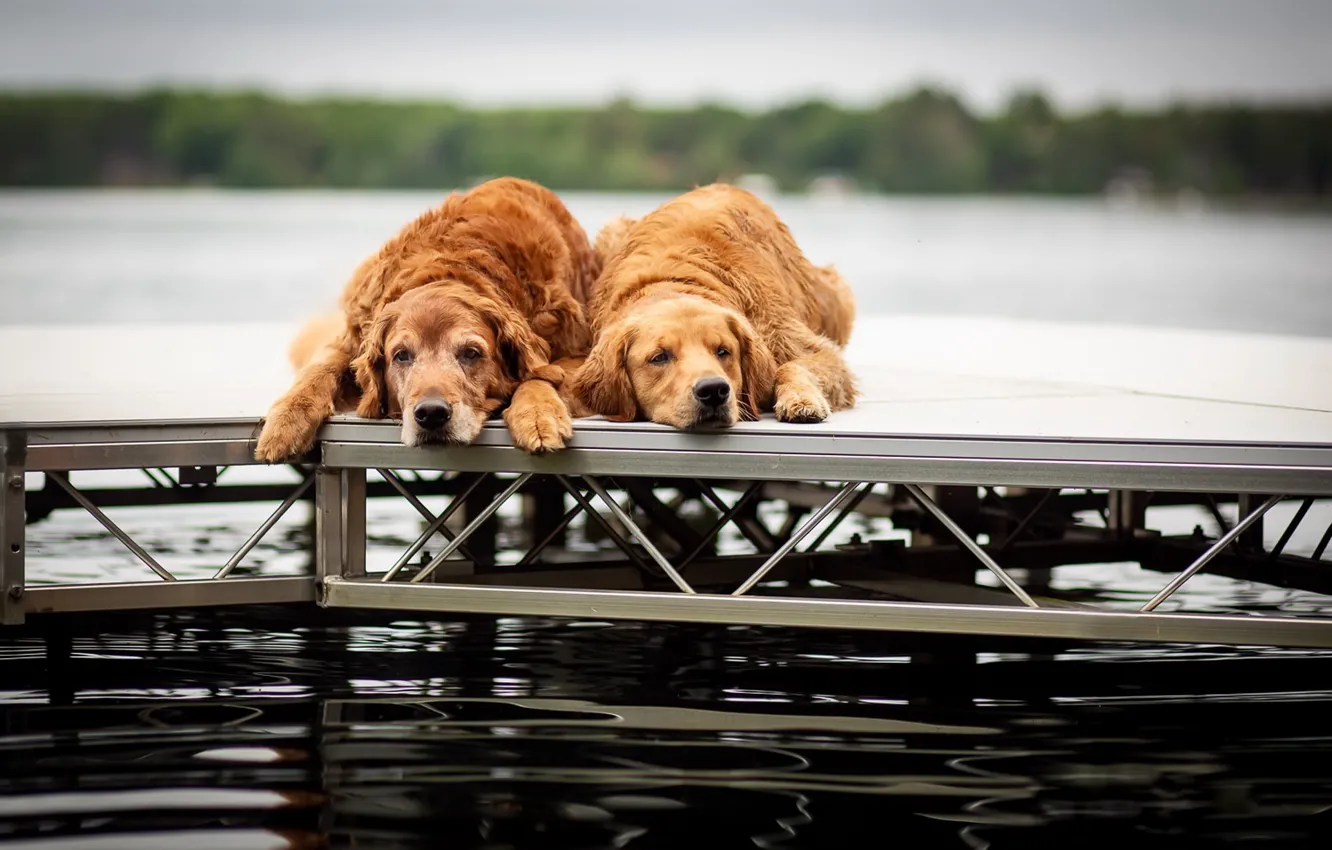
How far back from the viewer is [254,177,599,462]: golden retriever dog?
5559 mm

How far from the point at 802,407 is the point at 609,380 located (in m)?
0.73

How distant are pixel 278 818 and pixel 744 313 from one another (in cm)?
284

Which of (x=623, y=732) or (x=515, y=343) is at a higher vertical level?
(x=515, y=343)

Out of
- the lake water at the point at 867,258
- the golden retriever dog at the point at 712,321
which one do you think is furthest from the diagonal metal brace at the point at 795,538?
the lake water at the point at 867,258

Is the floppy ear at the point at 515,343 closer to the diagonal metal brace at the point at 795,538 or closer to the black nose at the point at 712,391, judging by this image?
the black nose at the point at 712,391

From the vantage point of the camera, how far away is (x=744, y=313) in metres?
6.41

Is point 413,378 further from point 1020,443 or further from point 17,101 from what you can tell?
point 17,101

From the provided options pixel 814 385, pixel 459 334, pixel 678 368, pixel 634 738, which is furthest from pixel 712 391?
pixel 634 738

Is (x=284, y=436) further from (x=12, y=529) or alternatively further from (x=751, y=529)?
(x=751, y=529)

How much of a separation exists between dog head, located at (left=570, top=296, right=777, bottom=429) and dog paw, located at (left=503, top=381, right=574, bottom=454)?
0.22 meters

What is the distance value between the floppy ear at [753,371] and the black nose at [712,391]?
0.39 meters

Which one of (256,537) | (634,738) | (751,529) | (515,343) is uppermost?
(515,343)

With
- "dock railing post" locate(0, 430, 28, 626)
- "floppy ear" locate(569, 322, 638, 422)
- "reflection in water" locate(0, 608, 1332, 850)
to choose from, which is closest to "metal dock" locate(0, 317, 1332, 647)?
"dock railing post" locate(0, 430, 28, 626)

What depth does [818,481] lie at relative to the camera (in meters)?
6.65
